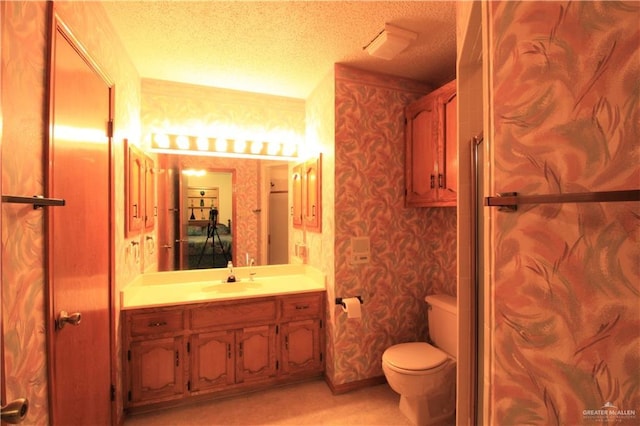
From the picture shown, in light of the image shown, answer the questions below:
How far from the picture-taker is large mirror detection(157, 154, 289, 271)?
8.03 feet

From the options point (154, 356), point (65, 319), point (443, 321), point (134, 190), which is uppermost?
point (134, 190)

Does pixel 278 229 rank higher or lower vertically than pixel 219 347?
higher


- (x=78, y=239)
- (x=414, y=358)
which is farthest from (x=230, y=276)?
(x=414, y=358)

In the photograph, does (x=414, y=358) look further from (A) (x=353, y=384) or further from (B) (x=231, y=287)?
(B) (x=231, y=287)

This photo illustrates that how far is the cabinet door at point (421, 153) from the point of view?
2.03 metres

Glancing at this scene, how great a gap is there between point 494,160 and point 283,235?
2267 millimetres

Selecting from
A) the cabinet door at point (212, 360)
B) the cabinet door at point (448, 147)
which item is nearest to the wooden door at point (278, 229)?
the cabinet door at point (212, 360)

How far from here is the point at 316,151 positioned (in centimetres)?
249

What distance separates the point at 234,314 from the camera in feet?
6.80

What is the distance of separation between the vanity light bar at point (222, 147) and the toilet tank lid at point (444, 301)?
1.74 m

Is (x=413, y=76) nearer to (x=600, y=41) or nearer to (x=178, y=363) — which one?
(x=600, y=41)

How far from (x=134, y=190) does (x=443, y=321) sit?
2.41 metres

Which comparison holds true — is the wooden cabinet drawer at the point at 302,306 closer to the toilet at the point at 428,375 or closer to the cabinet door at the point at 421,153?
the toilet at the point at 428,375

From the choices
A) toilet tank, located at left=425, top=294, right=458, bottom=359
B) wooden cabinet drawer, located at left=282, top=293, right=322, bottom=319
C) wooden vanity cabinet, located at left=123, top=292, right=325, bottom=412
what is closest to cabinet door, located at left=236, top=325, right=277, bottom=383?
wooden vanity cabinet, located at left=123, top=292, right=325, bottom=412
